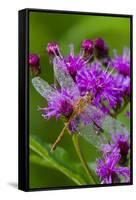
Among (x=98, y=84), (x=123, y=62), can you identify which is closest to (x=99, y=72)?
(x=98, y=84)

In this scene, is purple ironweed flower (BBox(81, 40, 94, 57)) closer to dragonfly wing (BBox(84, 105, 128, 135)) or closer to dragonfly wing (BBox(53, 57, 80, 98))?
dragonfly wing (BBox(53, 57, 80, 98))

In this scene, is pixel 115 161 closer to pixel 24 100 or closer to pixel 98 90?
pixel 98 90

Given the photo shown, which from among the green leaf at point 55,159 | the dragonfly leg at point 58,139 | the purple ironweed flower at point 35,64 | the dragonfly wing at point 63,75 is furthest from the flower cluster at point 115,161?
the purple ironweed flower at point 35,64

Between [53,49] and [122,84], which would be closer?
[53,49]

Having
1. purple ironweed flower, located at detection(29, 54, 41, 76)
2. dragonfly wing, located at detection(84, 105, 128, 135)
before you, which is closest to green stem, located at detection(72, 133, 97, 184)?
dragonfly wing, located at detection(84, 105, 128, 135)

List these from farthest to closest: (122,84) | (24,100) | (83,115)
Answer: (122,84) < (83,115) < (24,100)

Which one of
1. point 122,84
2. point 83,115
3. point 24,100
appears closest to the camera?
point 24,100

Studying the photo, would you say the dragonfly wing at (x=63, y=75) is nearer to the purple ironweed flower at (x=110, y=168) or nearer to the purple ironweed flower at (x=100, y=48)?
the purple ironweed flower at (x=100, y=48)
